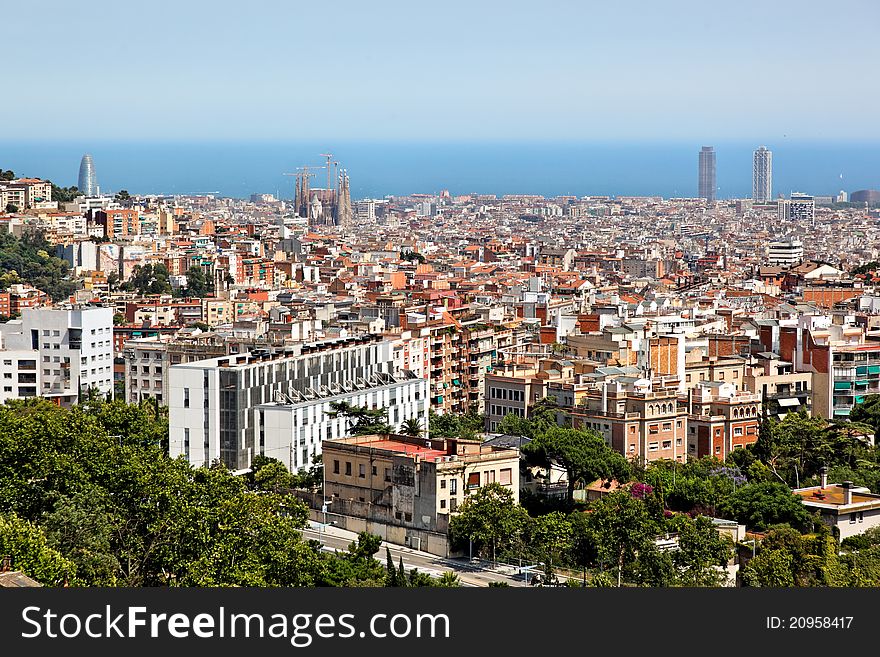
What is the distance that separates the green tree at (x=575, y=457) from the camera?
1622 centimetres

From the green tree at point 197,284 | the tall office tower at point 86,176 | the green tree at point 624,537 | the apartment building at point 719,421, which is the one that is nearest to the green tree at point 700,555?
the green tree at point 624,537

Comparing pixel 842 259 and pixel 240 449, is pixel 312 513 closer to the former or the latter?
pixel 240 449

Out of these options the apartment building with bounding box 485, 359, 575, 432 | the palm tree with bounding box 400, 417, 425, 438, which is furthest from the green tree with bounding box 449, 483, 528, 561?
the apartment building with bounding box 485, 359, 575, 432

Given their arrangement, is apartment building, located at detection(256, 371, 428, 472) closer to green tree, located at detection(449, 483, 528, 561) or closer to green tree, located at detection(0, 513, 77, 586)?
green tree, located at detection(449, 483, 528, 561)

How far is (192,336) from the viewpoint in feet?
76.0

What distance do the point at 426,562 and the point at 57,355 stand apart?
393 inches

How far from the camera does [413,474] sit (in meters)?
14.6

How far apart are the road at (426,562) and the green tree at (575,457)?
219 centimetres

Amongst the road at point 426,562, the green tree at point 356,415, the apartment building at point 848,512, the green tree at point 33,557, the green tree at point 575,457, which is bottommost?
the road at point 426,562

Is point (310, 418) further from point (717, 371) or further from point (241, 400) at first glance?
point (717, 371)

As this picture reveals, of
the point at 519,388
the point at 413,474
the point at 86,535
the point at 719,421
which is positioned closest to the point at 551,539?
the point at 413,474

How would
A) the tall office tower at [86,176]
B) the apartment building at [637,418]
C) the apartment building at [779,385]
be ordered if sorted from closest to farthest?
the apartment building at [637,418]
the apartment building at [779,385]
the tall office tower at [86,176]

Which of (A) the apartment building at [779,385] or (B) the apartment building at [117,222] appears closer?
(A) the apartment building at [779,385]

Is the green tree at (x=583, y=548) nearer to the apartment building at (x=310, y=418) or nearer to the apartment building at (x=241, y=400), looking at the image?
the apartment building at (x=310, y=418)
